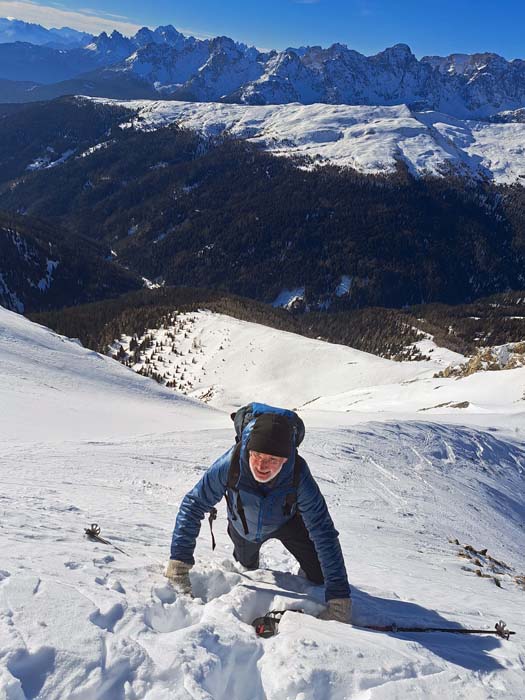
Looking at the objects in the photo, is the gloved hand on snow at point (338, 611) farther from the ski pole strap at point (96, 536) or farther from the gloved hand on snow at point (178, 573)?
the ski pole strap at point (96, 536)

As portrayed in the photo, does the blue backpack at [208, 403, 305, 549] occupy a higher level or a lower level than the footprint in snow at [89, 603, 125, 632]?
higher

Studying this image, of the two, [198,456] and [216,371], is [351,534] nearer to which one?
[198,456]

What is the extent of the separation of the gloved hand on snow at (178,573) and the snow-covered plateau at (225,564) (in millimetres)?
Answer: 99

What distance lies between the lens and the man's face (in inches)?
155

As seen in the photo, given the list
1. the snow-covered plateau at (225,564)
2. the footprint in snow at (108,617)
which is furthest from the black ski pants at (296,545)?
the footprint in snow at (108,617)

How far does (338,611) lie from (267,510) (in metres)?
1.06

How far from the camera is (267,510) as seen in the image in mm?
4445

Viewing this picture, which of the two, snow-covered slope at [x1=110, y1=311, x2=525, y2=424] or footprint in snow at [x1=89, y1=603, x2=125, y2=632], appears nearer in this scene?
footprint in snow at [x1=89, y1=603, x2=125, y2=632]

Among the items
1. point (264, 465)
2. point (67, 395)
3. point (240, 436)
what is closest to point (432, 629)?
point (264, 465)

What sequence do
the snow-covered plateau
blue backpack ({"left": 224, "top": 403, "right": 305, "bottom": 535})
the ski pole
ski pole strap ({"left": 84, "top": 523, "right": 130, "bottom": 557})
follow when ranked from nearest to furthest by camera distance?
the snow-covered plateau < blue backpack ({"left": 224, "top": 403, "right": 305, "bottom": 535}) < the ski pole < ski pole strap ({"left": 84, "top": 523, "right": 130, "bottom": 557})

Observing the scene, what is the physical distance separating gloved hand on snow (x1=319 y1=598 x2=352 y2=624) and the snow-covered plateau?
13cm

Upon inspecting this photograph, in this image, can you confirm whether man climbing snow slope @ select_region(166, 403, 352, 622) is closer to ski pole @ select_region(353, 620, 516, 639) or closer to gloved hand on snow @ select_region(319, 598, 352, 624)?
gloved hand on snow @ select_region(319, 598, 352, 624)

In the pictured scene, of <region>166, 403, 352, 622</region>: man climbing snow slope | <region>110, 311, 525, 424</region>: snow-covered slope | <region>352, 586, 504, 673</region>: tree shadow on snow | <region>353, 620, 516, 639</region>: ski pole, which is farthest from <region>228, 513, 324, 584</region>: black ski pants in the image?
<region>110, 311, 525, 424</region>: snow-covered slope

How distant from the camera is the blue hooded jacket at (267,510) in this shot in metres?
4.33
